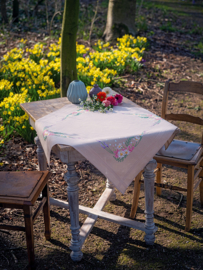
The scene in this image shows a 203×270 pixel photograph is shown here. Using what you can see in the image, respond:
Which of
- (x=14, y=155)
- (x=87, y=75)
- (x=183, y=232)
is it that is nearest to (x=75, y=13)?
(x=87, y=75)

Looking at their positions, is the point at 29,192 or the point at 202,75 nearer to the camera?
the point at 29,192

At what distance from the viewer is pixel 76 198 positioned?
7.28 feet

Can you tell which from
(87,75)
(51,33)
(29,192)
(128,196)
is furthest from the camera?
(51,33)

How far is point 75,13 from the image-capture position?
12.3 ft

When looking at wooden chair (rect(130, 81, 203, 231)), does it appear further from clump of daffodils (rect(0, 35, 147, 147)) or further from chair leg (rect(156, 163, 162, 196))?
clump of daffodils (rect(0, 35, 147, 147))

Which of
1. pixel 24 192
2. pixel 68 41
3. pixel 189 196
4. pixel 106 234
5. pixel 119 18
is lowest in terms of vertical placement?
pixel 106 234

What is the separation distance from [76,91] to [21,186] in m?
0.97

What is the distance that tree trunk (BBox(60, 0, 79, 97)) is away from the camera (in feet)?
12.2

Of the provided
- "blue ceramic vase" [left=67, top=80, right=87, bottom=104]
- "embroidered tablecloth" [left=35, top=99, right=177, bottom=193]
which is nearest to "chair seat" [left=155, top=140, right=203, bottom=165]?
"embroidered tablecloth" [left=35, top=99, right=177, bottom=193]

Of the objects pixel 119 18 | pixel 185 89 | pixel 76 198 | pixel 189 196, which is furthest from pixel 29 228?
pixel 119 18

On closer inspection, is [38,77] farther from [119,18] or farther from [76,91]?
[119,18]

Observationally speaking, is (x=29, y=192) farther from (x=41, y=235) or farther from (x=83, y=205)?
(x=83, y=205)

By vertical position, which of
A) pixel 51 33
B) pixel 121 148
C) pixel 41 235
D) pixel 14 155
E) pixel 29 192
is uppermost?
pixel 51 33

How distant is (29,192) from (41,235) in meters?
0.80
